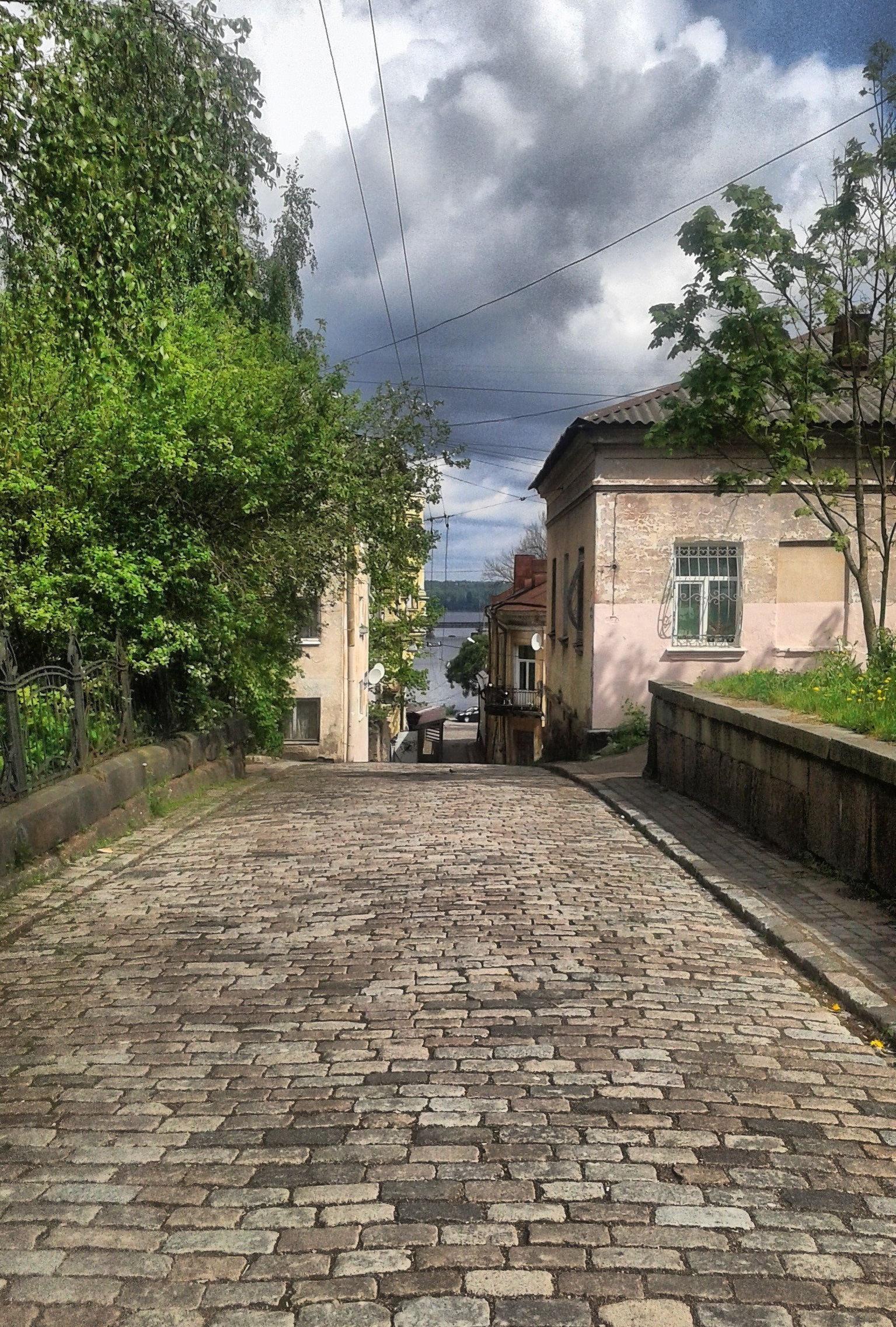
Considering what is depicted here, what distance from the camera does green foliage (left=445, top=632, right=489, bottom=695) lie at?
3398 inches

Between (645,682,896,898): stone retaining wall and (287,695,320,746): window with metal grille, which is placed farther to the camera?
(287,695,320,746): window with metal grille

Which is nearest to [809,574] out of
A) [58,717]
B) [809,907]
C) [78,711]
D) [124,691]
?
[124,691]

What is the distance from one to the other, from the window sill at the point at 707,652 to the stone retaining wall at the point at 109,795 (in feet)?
28.5

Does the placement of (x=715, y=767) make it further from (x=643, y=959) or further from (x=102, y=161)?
(x=102, y=161)

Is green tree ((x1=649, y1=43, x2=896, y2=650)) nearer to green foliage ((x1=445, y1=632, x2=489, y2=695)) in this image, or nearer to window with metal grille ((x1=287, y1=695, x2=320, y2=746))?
window with metal grille ((x1=287, y1=695, x2=320, y2=746))

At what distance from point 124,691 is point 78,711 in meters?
1.76

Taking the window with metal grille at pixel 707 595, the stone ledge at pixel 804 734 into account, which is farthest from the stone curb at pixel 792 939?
the window with metal grille at pixel 707 595

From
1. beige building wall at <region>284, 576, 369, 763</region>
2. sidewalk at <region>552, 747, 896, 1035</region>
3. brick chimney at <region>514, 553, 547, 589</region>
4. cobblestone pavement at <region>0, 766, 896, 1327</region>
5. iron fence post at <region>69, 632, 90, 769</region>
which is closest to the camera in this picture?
cobblestone pavement at <region>0, 766, 896, 1327</region>

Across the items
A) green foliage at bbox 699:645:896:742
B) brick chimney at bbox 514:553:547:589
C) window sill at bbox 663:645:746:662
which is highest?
brick chimney at bbox 514:553:547:589

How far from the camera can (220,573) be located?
45.4 feet

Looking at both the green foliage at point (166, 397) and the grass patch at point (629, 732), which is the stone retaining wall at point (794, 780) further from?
the grass patch at point (629, 732)

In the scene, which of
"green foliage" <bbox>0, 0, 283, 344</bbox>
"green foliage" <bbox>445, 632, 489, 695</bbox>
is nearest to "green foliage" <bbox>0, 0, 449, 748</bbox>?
"green foliage" <bbox>0, 0, 283, 344</bbox>

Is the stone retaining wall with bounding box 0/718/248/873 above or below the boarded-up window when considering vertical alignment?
below

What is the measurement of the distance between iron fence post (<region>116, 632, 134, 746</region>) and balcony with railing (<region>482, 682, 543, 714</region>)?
104 ft
